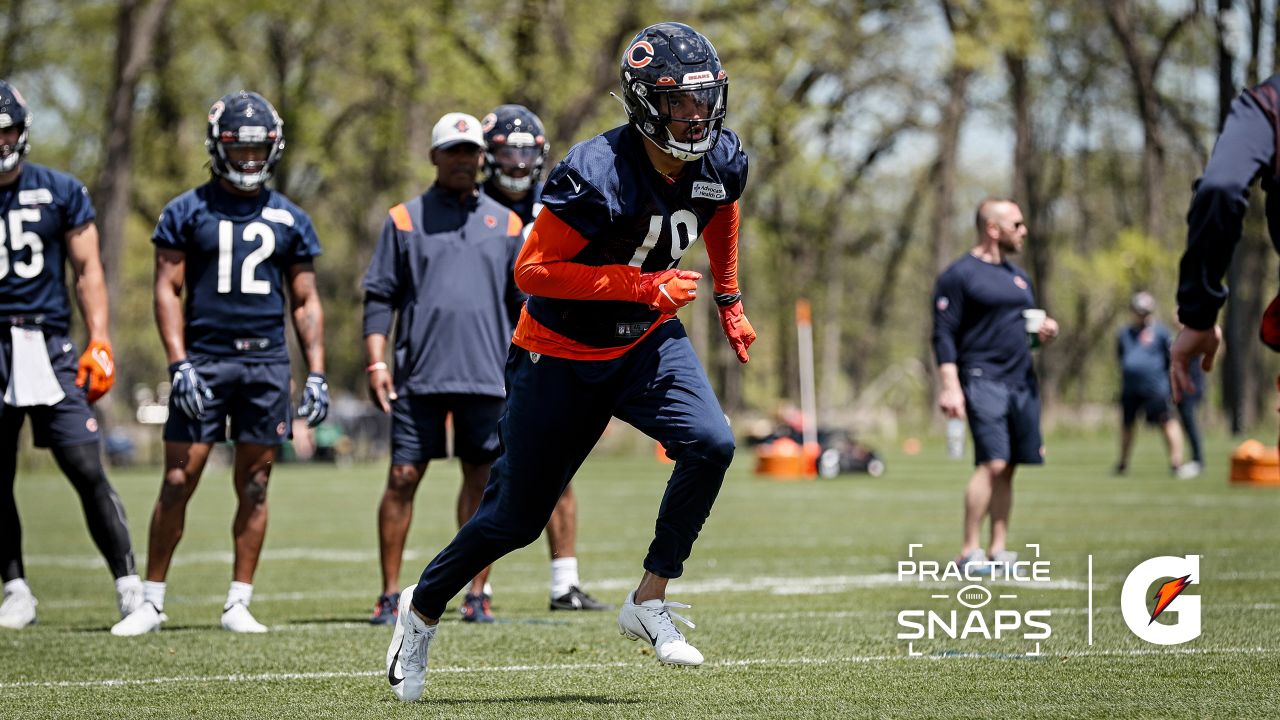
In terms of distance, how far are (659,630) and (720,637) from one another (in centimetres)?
155

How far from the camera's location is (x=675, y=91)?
5.32 meters

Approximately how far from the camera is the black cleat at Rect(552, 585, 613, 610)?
862cm

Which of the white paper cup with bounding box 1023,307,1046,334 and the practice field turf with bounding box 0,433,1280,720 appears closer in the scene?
the practice field turf with bounding box 0,433,1280,720

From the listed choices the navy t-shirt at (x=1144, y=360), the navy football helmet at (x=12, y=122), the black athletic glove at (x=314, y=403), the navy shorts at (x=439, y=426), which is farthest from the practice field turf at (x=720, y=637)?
the navy t-shirt at (x=1144, y=360)

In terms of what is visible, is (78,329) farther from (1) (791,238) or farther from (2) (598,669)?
(2) (598,669)

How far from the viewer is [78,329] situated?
37.3 metres

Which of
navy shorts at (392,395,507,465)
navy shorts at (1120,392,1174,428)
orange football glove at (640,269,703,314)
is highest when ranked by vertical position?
orange football glove at (640,269,703,314)

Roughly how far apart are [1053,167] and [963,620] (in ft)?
166

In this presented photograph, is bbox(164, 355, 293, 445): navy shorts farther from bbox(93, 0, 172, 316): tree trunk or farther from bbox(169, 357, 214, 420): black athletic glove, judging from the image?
bbox(93, 0, 172, 316): tree trunk

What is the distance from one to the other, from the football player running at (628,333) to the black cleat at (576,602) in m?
2.80

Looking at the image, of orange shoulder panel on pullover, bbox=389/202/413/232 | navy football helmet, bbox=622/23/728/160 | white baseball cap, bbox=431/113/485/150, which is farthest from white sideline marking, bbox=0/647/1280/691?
white baseball cap, bbox=431/113/485/150

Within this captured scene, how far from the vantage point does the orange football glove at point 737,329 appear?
5.81 meters

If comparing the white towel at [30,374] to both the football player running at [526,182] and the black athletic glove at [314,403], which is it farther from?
the football player running at [526,182]

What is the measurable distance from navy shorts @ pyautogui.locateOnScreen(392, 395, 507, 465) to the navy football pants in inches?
96.3
